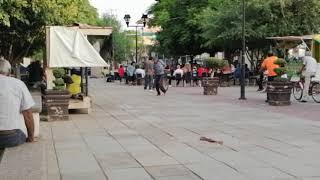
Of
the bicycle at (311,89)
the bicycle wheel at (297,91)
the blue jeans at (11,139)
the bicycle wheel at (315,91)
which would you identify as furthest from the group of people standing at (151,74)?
the blue jeans at (11,139)

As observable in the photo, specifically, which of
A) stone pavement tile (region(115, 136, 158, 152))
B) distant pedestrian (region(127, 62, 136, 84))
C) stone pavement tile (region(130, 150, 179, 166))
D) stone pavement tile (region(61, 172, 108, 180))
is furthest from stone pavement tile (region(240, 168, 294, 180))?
distant pedestrian (region(127, 62, 136, 84))

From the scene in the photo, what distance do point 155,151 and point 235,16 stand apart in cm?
2522

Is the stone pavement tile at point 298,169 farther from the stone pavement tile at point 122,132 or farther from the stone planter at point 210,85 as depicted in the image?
the stone planter at point 210,85

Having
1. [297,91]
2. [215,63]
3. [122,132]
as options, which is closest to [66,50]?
[122,132]

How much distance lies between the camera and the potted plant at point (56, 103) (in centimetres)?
1402

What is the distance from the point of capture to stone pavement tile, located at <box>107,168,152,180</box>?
24.2 feet

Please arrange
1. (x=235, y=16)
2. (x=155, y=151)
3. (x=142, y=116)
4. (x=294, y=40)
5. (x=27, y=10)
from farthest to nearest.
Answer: (x=235, y=16) < (x=294, y=40) < (x=27, y=10) < (x=142, y=116) < (x=155, y=151)

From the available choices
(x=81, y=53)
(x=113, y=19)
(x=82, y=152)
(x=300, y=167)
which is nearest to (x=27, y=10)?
(x=81, y=53)

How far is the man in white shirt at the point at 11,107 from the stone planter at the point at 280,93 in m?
10.1

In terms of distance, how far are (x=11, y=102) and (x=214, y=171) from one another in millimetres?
2976

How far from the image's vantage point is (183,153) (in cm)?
916

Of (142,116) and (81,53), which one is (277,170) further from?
(81,53)

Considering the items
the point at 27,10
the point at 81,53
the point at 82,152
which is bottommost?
the point at 82,152

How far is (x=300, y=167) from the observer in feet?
26.0
